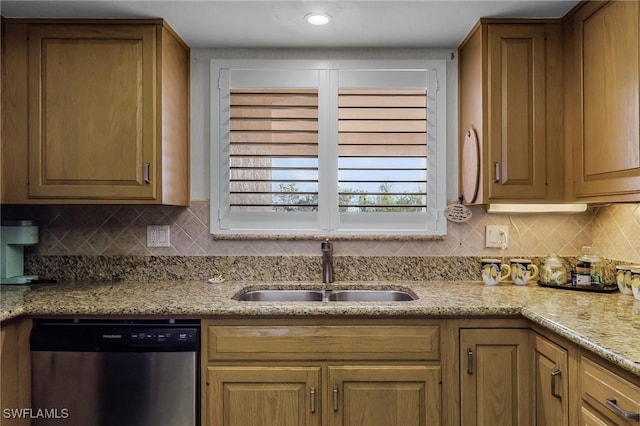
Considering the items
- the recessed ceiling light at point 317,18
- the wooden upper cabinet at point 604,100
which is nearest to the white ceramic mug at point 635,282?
the wooden upper cabinet at point 604,100

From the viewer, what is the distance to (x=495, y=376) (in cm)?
164

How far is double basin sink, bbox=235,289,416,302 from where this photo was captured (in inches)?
85.2

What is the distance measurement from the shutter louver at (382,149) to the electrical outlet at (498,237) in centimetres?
39

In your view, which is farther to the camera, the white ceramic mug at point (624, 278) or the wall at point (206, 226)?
the wall at point (206, 226)

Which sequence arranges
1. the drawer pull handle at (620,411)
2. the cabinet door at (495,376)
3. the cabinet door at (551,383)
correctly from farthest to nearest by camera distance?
the cabinet door at (495,376)
the cabinet door at (551,383)
the drawer pull handle at (620,411)

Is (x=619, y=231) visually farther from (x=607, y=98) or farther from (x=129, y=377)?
(x=129, y=377)

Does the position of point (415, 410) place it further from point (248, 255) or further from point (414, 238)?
point (248, 255)

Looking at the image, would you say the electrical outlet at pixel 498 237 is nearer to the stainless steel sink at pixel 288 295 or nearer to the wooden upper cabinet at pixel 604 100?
the wooden upper cabinet at pixel 604 100

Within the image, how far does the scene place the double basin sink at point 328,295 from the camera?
7.10 feet

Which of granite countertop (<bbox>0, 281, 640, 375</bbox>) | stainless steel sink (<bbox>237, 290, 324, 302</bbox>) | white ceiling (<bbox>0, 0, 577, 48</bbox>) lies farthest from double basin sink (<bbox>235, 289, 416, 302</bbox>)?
white ceiling (<bbox>0, 0, 577, 48</bbox>)

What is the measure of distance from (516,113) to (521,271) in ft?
2.61

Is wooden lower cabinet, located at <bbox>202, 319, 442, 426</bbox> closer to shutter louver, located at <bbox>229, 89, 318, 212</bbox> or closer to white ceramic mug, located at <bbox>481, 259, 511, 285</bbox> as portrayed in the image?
white ceramic mug, located at <bbox>481, 259, 511, 285</bbox>

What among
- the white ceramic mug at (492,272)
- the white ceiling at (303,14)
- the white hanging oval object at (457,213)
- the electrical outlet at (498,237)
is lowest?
the white ceramic mug at (492,272)

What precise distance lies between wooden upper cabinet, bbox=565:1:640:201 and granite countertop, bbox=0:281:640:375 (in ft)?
1.53
